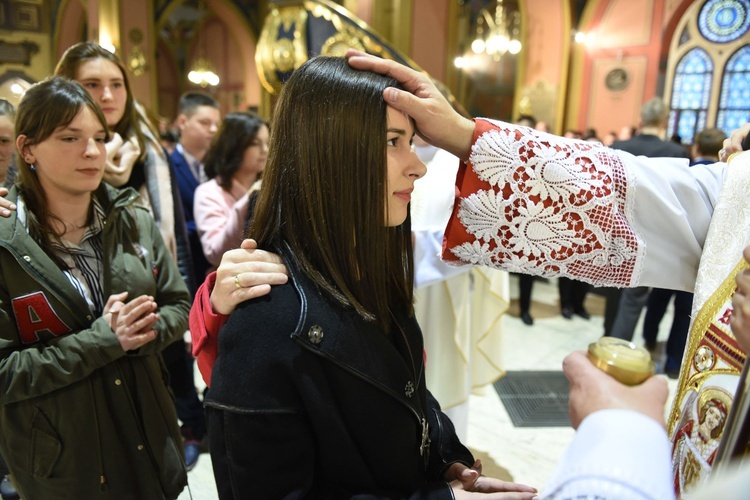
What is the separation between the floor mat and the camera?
11.0ft

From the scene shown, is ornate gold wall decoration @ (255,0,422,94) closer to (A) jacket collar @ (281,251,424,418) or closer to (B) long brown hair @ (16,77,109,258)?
(B) long brown hair @ (16,77,109,258)

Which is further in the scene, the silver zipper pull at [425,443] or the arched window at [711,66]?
the arched window at [711,66]

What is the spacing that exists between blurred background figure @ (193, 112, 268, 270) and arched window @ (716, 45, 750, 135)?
10.8 meters

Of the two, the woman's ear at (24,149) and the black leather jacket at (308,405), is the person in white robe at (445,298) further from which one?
the woman's ear at (24,149)

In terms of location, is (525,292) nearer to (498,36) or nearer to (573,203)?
(573,203)

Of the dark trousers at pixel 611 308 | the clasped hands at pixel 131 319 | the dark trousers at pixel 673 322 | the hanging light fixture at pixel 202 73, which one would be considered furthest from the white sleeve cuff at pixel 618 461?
the hanging light fixture at pixel 202 73

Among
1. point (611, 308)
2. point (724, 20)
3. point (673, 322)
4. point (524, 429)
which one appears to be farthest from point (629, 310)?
point (724, 20)

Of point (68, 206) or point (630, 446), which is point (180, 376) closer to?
point (68, 206)

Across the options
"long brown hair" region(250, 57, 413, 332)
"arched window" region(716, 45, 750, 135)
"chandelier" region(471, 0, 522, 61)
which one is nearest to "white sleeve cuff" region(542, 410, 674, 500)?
"long brown hair" region(250, 57, 413, 332)

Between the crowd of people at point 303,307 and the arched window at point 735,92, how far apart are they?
1149 centimetres

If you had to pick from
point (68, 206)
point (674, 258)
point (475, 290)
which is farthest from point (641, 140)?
point (68, 206)

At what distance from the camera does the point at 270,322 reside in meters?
0.95

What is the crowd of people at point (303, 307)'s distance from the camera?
914 mm

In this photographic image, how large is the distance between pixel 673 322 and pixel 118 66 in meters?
4.44
